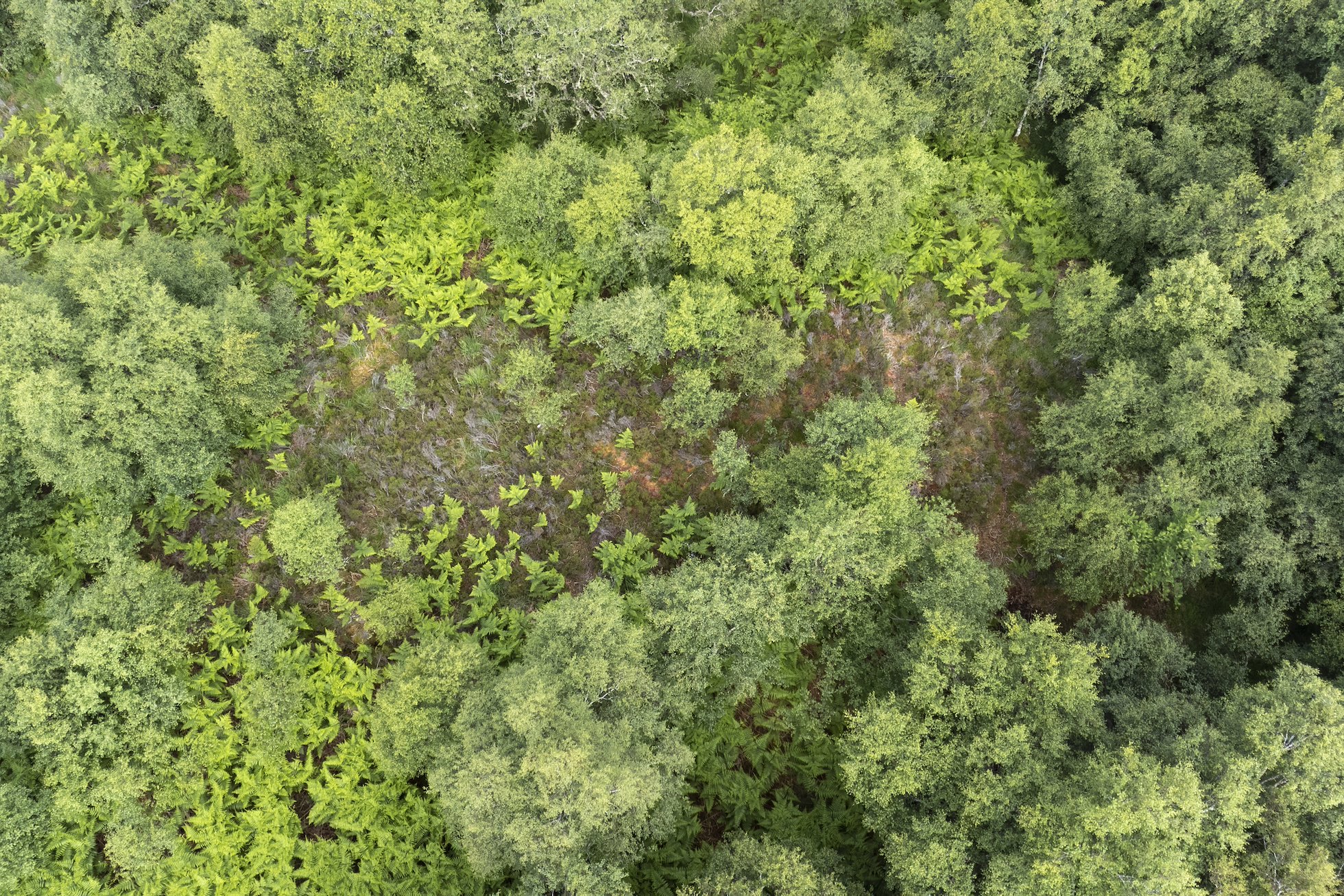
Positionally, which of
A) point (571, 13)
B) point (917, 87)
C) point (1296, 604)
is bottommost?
point (1296, 604)

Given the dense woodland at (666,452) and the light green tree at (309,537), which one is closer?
the dense woodland at (666,452)

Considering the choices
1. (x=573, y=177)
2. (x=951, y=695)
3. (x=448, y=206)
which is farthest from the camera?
(x=448, y=206)

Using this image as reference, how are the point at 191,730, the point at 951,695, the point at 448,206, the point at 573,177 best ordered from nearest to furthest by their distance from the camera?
the point at 951,695 → the point at 191,730 → the point at 573,177 → the point at 448,206

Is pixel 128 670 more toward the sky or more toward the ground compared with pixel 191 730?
more toward the sky

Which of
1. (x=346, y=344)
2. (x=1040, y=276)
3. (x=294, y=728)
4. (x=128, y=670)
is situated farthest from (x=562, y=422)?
(x=1040, y=276)

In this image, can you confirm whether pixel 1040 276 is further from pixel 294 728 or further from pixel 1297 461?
pixel 294 728

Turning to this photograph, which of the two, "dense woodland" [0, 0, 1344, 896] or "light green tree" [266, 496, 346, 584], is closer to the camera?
"dense woodland" [0, 0, 1344, 896]

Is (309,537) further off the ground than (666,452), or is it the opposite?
(666,452)

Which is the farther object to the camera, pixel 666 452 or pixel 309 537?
pixel 666 452
